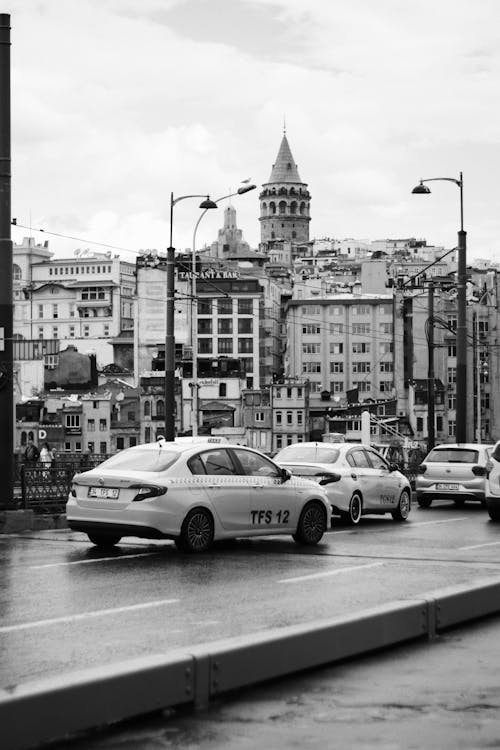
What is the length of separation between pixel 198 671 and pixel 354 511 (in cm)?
1708

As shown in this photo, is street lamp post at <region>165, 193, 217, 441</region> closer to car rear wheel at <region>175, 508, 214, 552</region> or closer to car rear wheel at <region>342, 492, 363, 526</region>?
car rear wheel at <region>342, 492, 363, 526</region>

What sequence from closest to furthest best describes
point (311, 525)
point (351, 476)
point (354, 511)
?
point (311, 525), point (351, 476), point (354, 511)

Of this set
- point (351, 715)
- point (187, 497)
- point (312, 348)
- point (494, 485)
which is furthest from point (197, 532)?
point (312, 348)

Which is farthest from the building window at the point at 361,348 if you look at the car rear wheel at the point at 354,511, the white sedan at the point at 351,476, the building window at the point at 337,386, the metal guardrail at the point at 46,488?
the metal guardrail at the point at 46,488

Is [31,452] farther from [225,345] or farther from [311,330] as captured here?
[225,345]

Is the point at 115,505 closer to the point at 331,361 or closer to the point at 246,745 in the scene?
the point at 246,745

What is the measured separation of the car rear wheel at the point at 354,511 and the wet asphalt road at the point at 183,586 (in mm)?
2549

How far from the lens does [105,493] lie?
17.6 meters

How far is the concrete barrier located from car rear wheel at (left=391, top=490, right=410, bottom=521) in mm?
15370

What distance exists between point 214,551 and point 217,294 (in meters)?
159

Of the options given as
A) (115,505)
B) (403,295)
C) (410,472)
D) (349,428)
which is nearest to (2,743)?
(115,505)

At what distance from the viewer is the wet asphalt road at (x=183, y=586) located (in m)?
10.2

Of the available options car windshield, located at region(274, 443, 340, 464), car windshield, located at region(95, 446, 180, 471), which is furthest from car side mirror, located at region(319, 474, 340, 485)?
car windshield, located at region(95, 446, 180, 471)

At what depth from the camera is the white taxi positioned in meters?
17.4
